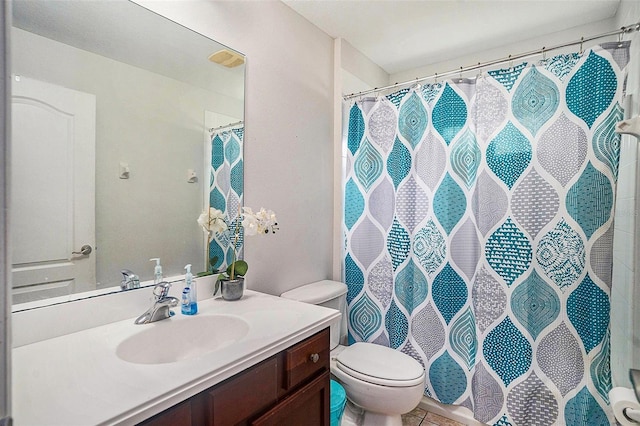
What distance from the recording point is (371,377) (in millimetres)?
1548

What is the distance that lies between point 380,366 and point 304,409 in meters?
0.68

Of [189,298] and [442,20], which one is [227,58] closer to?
[189,298]

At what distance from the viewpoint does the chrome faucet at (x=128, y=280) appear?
44.6 inches

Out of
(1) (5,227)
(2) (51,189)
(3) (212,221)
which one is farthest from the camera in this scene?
(3) (212,221)

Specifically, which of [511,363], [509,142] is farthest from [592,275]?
[509,142]

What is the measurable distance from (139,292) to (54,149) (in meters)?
0.56

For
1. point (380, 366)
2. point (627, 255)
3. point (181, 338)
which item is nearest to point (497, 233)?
point (627, 255)

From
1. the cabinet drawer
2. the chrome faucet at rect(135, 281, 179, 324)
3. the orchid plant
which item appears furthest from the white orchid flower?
the cabinet drawer

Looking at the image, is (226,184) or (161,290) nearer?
(161,290)

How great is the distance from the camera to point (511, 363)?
5.40ft

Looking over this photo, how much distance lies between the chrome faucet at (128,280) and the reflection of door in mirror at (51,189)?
0.30 ft

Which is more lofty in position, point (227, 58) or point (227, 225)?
point (227, 58)

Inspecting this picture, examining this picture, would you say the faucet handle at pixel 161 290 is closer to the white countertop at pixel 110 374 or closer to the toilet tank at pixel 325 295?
the white countertop at pixel 110 374

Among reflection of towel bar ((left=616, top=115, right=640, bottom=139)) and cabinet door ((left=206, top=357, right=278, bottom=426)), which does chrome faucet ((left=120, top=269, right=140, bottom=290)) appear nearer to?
cabinet door ((left=206, top=357, right=278, bottom=426))
